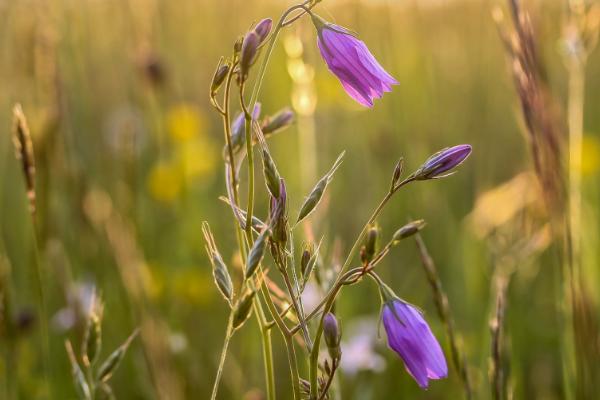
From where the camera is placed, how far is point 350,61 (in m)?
0.95

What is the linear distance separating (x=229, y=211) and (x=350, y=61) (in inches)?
84.8

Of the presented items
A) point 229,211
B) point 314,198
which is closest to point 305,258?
point 314,198

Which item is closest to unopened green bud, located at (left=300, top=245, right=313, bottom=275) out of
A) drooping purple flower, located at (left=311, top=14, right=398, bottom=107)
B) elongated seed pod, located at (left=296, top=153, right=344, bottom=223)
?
elongated seed pod, located at (left=296, top=153, right=344, bottom=223)

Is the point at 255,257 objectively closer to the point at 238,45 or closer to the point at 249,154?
the point at 249,154

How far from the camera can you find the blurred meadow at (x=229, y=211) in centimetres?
175

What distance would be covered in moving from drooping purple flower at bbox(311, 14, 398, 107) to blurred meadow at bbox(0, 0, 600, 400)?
7.2 inches

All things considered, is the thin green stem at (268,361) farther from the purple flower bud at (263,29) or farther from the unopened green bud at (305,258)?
the purple flower bud at (263,29)

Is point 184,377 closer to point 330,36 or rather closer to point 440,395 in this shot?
point 440,395

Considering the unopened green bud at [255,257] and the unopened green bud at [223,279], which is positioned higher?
the unopened green bud at [255,257]

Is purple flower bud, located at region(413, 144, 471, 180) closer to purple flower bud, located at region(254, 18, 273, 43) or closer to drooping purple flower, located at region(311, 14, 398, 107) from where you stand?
drooping purple flower, located at region(311, 14, 398, 107)

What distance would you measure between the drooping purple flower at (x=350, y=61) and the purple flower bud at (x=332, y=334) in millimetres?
264

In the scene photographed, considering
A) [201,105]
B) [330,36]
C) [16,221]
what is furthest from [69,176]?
[201,105]

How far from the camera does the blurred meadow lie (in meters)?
1.75

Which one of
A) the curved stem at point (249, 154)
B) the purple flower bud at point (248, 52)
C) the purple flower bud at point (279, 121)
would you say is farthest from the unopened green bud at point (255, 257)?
the purple flower bud at point (279, 121)
